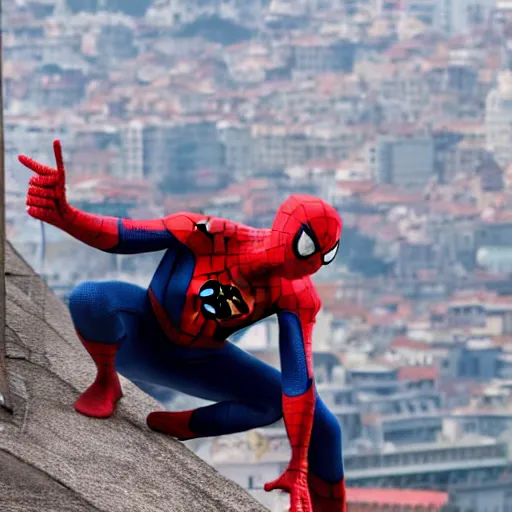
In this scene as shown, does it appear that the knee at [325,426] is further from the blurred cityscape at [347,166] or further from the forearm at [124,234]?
the blurred cityscape at [347,166]

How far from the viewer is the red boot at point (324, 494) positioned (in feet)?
4.99

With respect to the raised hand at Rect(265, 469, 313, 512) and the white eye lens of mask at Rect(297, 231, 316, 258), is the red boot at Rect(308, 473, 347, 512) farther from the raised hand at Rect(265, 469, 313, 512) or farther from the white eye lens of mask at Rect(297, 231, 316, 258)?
the white eye lens of mask at Rect(297, 231, 316, 258)

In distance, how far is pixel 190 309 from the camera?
4.91ft

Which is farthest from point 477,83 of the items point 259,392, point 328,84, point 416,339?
point 259,392

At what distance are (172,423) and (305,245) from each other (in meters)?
0.20

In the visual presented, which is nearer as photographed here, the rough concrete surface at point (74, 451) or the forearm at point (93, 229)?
the rough concrete surface at point (74, 451)

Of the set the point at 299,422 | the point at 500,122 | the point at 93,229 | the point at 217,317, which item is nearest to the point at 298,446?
the point at 299,422

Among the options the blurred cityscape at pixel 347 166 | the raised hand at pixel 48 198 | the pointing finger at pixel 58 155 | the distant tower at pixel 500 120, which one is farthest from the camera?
the distant tower at pixel 500 120

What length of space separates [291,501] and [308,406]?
85 millimetres

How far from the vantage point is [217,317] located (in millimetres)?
1498

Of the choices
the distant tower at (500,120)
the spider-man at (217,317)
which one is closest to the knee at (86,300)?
the spider-man at (217,317)

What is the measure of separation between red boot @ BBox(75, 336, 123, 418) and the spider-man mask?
0.16 metres

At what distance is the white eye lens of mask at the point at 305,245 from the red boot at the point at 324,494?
189 millimetres

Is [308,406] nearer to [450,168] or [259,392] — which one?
[259,392]
